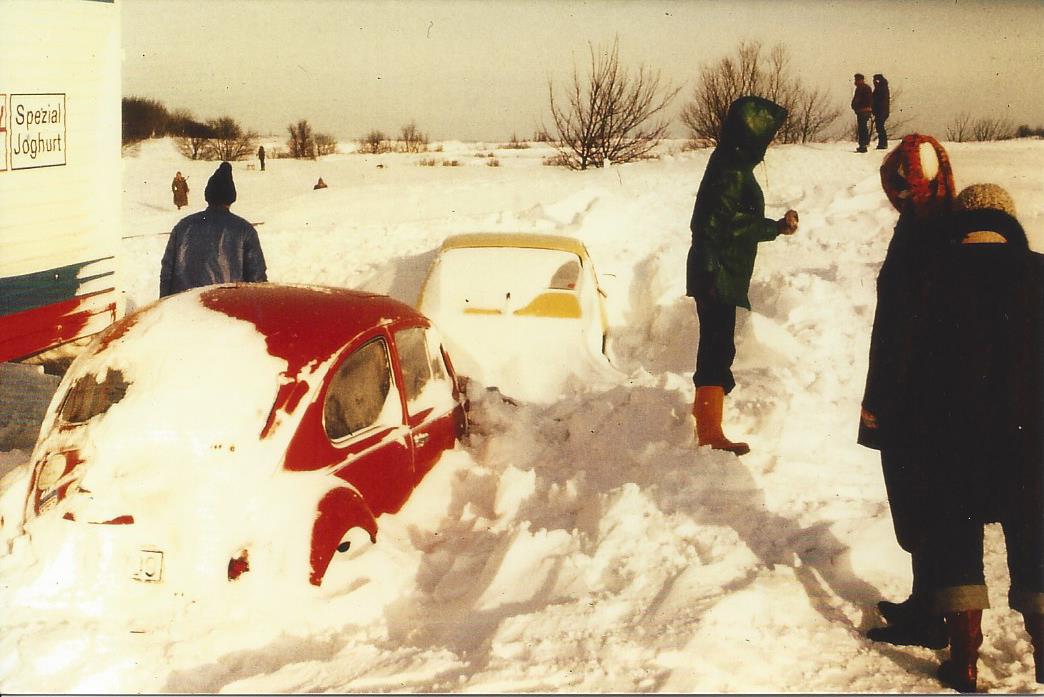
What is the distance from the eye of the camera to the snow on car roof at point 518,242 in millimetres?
8859

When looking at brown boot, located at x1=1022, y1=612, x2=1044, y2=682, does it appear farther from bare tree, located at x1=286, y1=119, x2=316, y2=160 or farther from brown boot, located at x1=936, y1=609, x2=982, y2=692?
bare tree, located at x1=286, y1=119, x2=316, y2=160

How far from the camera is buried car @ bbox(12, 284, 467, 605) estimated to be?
12.7 feet

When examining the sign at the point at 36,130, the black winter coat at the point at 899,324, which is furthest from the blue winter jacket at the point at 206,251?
the black winter coat at the point at 899,324

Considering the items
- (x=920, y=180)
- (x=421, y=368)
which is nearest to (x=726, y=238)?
(x=421, y=368)

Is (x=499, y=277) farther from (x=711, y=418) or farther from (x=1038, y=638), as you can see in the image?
(x=1038, y=638)

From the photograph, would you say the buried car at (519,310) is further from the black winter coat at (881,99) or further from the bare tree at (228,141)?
the bare tree at (228,141)

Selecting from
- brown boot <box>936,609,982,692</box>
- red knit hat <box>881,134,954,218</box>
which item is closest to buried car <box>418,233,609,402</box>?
red knit hat <box>881,134,954,218</box>

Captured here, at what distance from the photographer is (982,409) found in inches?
144

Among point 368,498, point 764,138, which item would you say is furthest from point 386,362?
point 764,138

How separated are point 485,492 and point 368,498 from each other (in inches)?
43.1

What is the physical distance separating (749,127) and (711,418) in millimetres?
1888

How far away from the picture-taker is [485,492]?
559 cm

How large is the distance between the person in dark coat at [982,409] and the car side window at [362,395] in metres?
2.56

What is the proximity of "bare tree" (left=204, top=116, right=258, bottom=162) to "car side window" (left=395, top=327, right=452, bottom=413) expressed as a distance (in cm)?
2282
